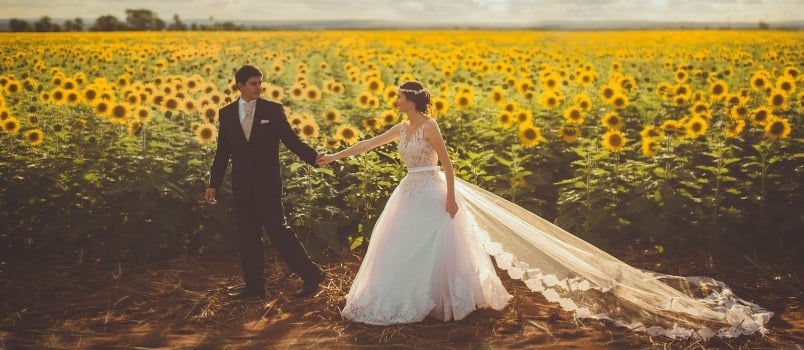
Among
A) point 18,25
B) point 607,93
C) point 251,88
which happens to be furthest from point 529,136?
point 18,25

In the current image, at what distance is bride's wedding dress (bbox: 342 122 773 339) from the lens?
5012 mm

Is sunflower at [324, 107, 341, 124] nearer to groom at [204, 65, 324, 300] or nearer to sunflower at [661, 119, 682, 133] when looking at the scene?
groom at [204, 65, 324, 300]

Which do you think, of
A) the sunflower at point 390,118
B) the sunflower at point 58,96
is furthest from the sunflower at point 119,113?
the sunflower at point 390,118

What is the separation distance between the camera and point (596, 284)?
17.1 feet

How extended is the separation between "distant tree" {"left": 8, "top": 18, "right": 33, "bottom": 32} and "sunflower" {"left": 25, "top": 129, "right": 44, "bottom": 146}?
6118mm

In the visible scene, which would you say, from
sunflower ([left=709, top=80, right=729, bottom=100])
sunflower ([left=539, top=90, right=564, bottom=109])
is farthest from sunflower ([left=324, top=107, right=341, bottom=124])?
sunflower ([left=709, top=80, right=729, bottom=100])

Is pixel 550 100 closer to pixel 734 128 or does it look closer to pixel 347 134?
pixel 734 128

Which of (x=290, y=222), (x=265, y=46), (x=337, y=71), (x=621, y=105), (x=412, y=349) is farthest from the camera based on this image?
(x=265, y=46)

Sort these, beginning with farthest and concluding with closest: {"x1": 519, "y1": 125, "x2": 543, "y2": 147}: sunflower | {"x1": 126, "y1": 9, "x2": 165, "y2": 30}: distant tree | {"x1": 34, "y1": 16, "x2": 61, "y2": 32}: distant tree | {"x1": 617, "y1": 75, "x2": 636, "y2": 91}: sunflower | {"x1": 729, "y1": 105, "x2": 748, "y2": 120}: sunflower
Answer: {"x1": 126, "y1": 9, "x2": 165, "y2": 30}: distant tree < {"x1": 34, "y1": 16, "x2": 61, "y2": 32}: distant tree < {"x1": 617, "y1": 75, "x2": 636, "y2": 91}: sunflower < {"x1": 519, "y1": 125, "x2": 543, "y2": 147}: sunflower < {"x1": 729, "y1": 105, "x2": 748, "y2": 120}: sunflower

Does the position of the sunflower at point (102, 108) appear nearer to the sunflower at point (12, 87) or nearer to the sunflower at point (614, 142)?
the sunflower at point (12, 87)

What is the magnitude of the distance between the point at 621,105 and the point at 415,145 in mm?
3879

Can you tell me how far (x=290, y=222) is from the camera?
22.1 ft

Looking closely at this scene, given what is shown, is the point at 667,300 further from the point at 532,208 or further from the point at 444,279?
the point at 532,208

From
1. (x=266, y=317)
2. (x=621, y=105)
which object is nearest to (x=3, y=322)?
(x=266, y=317)
